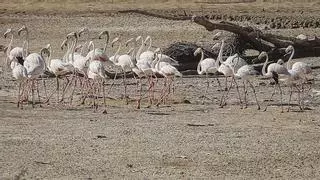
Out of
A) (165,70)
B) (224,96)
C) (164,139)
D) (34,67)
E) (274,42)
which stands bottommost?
(224,96)

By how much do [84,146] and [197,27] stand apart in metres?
23.9

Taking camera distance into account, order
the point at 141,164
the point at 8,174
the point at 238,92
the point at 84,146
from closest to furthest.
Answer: the point at 8,174
the point at 141,164
the point at 84,146
the point at 238,92

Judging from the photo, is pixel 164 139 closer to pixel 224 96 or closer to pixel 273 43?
pixel 224 96

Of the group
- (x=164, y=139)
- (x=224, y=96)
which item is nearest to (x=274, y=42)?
(x=224, y=96)

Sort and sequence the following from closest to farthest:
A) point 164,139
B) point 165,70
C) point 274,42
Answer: point 164,139
point 165,70
point 274,42

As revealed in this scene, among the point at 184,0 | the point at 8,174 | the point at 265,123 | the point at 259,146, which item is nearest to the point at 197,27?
the point at 184,0

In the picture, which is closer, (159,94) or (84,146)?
(84,146)

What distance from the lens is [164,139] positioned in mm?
12422

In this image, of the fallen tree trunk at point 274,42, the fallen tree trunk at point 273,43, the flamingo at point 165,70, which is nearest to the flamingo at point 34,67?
the flamingo at point 165,70

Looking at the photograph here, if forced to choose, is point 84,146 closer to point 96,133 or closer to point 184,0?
point 96,133

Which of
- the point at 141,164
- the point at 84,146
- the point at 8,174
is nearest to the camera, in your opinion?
the point at 8,174

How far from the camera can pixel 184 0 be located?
2042 inches

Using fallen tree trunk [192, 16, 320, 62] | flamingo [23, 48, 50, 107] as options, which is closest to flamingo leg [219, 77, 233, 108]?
fallen tree trunk [192, 16, 320, 62]

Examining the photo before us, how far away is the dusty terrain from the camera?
A: 10.4 m
